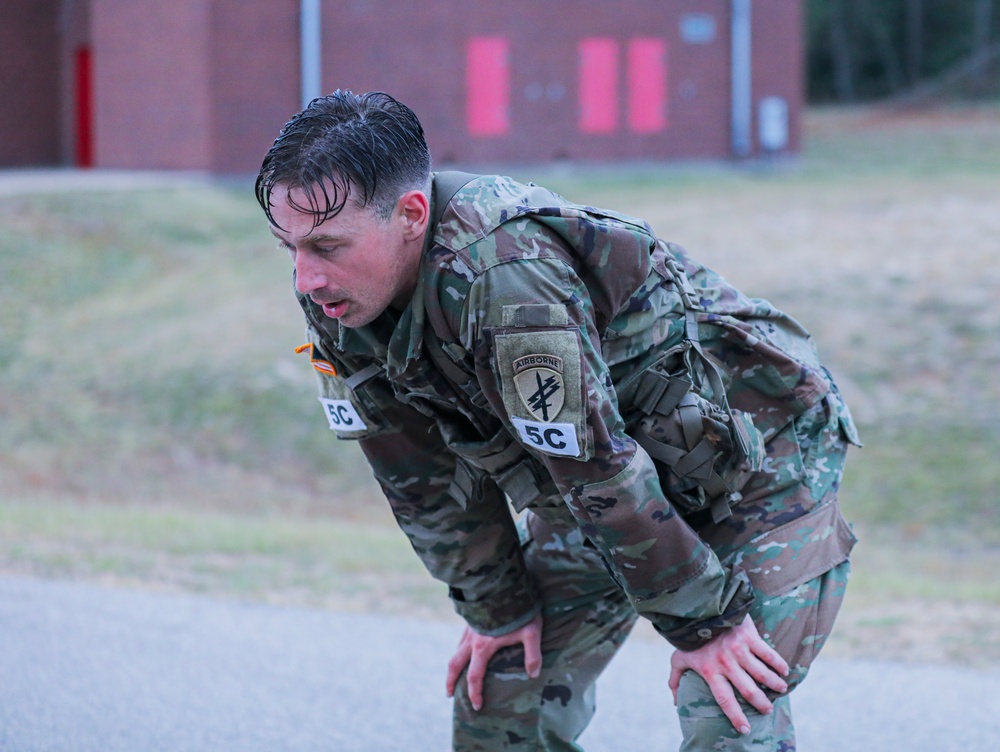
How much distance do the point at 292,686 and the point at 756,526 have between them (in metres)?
1.98

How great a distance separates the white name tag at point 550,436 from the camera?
225 cm

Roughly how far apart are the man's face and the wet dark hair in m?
0.02

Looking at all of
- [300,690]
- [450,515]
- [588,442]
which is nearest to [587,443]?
[588,442]

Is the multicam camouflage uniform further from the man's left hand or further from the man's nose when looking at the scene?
the man's nose

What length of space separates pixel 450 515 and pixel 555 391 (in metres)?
0.70

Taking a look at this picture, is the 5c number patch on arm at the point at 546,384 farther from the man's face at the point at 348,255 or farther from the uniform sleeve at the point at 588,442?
the man's face at the point at 348,255

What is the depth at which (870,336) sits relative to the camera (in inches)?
398

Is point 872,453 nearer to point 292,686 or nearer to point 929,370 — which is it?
point 929,370

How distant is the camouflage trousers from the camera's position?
8.37 ft

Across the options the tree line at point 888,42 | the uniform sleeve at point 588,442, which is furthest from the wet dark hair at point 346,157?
the tree line at point 888,42

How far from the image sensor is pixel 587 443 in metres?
2.28

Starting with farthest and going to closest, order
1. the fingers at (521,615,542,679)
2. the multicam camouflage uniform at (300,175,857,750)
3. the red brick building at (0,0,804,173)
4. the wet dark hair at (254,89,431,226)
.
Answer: the red brick building at (0,0,804,173)
the fingers at (521,615,542,679)
the multicam camouflage uniform at (300,175,857,750)
the wet dark hair at (254,89,431,226)

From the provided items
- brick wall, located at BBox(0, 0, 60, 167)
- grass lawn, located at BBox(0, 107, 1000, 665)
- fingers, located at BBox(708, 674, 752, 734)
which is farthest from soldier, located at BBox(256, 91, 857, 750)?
brick wall, located at BBox(0, 0, 60, 167)

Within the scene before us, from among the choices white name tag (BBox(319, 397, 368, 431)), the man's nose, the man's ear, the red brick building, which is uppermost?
the red brick building
